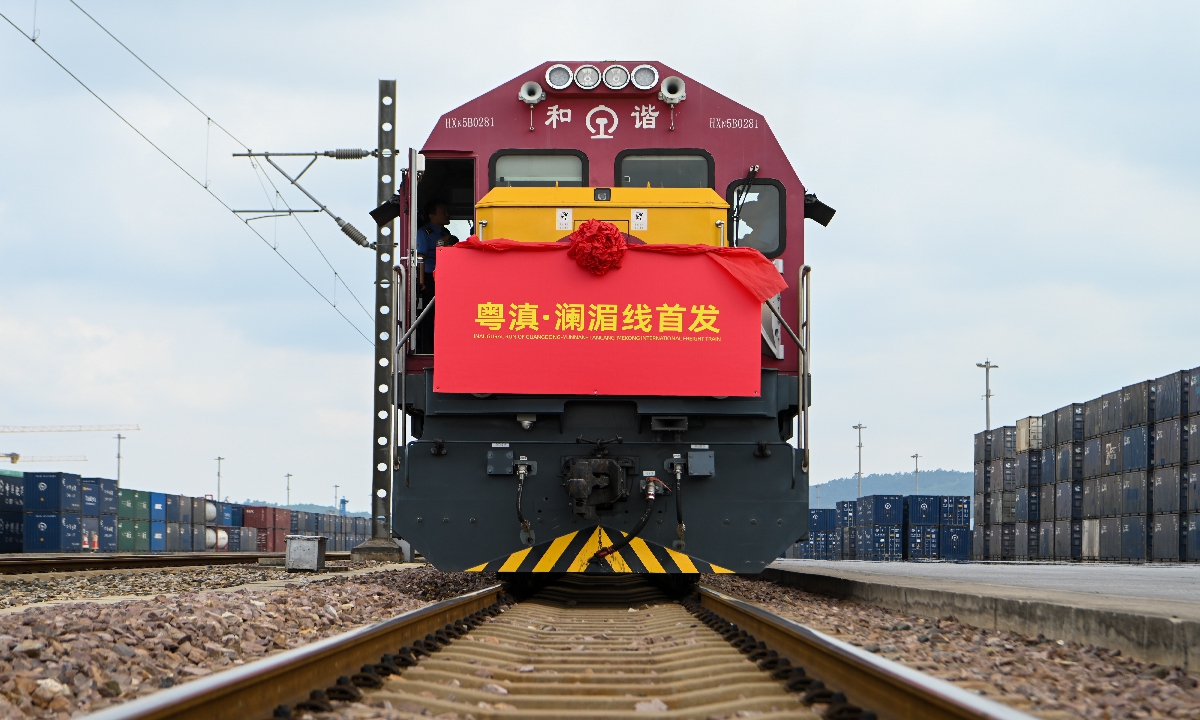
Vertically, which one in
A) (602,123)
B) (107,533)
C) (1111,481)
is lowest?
(107,533)

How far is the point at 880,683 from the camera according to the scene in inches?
132

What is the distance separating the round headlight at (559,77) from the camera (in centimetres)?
823

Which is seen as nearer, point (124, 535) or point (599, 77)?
point (599, 77)

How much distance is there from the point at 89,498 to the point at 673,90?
32.3m

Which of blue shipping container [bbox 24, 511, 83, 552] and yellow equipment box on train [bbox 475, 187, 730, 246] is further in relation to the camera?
blue shipping container [bbox 24, 511, 83, 552]

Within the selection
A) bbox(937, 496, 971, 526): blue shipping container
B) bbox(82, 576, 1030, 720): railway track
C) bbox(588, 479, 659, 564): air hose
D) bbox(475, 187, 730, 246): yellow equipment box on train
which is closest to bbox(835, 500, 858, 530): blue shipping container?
bbox(937, 496, 971, 526): blue shipping container

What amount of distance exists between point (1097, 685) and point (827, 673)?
102 cm

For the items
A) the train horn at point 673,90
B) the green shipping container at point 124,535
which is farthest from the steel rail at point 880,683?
the green shipping container at point 124,535

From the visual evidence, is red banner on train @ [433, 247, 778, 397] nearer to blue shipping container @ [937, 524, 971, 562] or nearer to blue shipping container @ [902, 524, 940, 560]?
blue shipping container @ [902, 524, 940, 560]

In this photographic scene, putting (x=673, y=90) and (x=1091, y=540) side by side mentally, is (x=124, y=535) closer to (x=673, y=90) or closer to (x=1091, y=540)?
(x=1091, y=540)

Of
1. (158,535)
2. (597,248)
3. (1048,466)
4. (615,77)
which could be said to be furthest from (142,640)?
(158,535)

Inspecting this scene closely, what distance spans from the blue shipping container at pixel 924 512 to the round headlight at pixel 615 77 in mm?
33723

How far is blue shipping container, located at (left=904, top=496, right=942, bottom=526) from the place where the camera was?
39531mm

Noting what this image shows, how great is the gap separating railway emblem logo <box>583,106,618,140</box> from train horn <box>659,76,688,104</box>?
39cm
